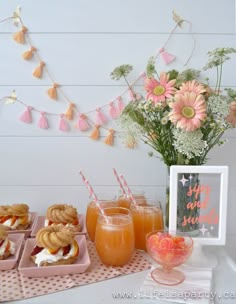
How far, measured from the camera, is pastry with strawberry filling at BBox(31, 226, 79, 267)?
1012 mm

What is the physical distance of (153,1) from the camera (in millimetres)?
1371

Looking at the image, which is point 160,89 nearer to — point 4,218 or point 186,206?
point 186,206

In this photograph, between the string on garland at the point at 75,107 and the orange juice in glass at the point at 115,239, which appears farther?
the string on garland at the point at 75,107

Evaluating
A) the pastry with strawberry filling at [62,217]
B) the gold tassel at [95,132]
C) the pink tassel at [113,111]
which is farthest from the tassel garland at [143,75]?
the pastry with strawberry filling at [62,217]

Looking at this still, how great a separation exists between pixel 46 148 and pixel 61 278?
1.93ft

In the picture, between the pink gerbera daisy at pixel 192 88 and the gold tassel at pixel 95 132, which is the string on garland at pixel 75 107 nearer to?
the gold tassel at pixel 95 132

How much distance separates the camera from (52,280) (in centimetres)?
99

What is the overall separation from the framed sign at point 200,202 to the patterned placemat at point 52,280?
18 centimetres

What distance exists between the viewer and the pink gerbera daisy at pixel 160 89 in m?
1.11

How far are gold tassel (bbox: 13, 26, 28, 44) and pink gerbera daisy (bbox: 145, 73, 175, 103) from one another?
541 millimetres

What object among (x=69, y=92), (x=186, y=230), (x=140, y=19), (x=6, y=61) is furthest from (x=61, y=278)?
(x=140, y=19)

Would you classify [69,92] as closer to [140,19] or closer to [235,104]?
[140,19]

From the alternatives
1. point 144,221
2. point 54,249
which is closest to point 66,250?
point 54,249

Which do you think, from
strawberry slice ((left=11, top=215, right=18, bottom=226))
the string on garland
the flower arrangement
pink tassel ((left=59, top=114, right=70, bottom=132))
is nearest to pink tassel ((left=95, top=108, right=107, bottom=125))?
the string on garland
